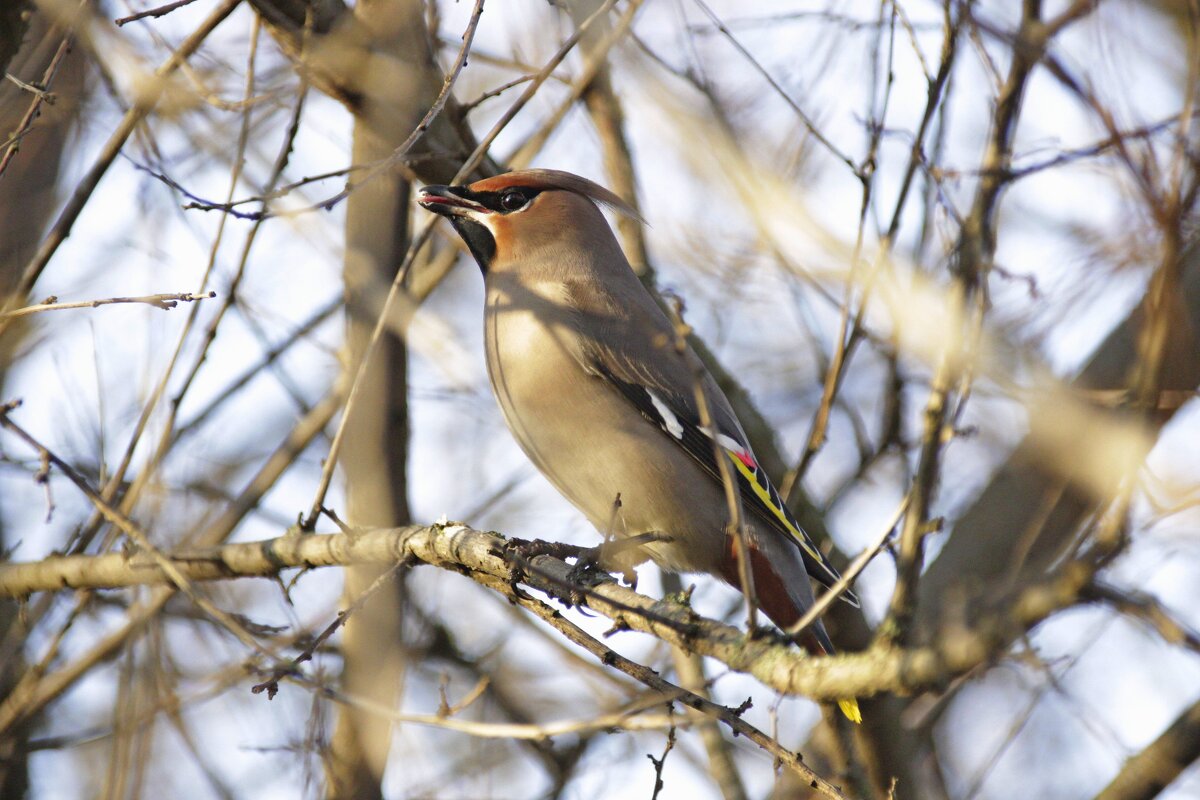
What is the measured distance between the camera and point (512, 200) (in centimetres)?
469

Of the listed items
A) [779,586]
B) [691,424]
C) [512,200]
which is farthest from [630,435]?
[512,200]

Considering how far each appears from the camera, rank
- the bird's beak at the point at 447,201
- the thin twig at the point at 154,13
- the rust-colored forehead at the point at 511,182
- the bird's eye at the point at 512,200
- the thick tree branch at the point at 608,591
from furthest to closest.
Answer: the bird's eye at the point at 512,200
the rust-colored forehead at the point at 511,182
the bird's beak at the point at 447,201
the thin twig at the point at 154,13
the thick tree branch at the point at 608,591

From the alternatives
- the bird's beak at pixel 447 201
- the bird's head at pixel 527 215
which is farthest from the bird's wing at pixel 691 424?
the bird's beak at pixel 447 201

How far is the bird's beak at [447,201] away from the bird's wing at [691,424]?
0.75m

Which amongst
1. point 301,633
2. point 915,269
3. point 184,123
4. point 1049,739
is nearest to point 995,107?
point 915,269

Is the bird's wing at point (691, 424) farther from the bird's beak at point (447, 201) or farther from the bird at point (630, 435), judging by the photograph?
the bird's beak at point (447, 201)

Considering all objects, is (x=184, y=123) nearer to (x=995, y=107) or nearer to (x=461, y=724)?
(x=461, y=724)

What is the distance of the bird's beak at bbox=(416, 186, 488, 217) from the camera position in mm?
4338

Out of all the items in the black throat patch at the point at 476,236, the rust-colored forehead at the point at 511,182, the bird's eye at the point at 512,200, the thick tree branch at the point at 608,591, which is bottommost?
the thick tree branch at the point at 608,591

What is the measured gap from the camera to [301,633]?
4254 millimetres

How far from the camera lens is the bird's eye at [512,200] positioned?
4645mm

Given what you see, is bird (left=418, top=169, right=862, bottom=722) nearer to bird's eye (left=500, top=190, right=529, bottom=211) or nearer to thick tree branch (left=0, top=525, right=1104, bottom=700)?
bird's eye (left=500, top=190, right=529, bottom=211)

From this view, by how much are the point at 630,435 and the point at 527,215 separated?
1.06m

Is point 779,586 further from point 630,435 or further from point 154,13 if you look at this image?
point 154,13
